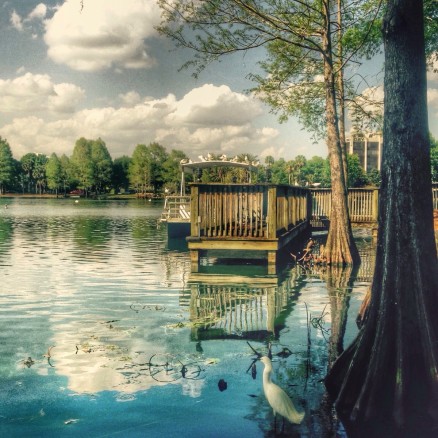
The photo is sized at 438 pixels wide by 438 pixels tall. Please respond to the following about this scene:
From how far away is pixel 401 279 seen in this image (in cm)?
638

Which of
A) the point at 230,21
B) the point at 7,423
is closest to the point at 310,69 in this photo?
the point at 230,21

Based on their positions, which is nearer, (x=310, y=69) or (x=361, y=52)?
(x=361, y=52)

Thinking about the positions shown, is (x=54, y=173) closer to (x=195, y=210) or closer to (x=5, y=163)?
(x=5, y=163)

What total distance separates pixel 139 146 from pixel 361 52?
13693cm

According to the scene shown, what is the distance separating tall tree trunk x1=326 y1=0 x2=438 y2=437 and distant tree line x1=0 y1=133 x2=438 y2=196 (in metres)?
123

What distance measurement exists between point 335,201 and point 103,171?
14247 centimetres

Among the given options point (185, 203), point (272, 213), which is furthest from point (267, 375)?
point (185, 203)

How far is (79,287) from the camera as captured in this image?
1450cm

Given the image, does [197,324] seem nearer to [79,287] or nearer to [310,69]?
[79,287]

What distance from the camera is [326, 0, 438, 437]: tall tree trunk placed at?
5895 mm

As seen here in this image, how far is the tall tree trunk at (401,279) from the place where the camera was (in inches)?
232

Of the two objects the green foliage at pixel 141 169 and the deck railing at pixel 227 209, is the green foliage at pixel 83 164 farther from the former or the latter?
the deck railing at pixel 227 209

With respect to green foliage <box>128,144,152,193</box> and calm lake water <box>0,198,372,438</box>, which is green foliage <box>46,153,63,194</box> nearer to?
green foliage <box>128,144,152,193</box>

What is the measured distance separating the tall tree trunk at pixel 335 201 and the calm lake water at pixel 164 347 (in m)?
1.19
